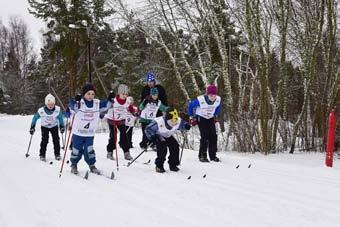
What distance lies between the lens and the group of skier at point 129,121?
7938mm

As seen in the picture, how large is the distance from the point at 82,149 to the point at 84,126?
0.44 meters

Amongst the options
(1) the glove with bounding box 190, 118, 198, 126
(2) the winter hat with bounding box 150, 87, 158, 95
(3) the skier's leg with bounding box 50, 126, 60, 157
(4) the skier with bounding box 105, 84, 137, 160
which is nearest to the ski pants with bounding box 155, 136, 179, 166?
(1) the glove with bounding box 190, 118, 198, 126

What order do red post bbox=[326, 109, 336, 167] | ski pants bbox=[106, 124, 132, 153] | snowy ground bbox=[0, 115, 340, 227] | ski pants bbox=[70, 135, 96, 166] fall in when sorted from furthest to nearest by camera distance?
1. ski pants bbox=[106, 124, 132, 153]
2. red post bbox=[326, 109, 336, 167]
3. ski pants bbox=[70, 135, 96, 166]
4. snowy ground bbox=[0, 115, 340, 227]

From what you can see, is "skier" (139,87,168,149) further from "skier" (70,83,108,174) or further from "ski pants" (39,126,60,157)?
"skier" (70,83,108,174)

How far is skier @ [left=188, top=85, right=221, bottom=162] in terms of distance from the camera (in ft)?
30.4

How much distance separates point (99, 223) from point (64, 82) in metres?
36.6

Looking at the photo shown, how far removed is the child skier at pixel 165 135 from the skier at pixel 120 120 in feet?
5.45

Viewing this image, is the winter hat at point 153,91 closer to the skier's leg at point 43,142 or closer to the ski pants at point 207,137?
the ski pants at point 207,137

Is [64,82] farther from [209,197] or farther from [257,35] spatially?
[209,197]

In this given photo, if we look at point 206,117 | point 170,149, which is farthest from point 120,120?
point 170,149

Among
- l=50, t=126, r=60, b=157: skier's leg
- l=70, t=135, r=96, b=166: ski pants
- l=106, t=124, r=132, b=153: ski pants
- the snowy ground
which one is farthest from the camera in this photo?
l=50, t=126, r=60, b=157: skier's leg

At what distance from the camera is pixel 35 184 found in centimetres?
693

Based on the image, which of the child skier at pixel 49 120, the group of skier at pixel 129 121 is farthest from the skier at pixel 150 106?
the child skier at pixel 49 120

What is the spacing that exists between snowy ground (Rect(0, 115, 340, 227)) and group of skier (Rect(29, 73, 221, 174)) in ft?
1.57
